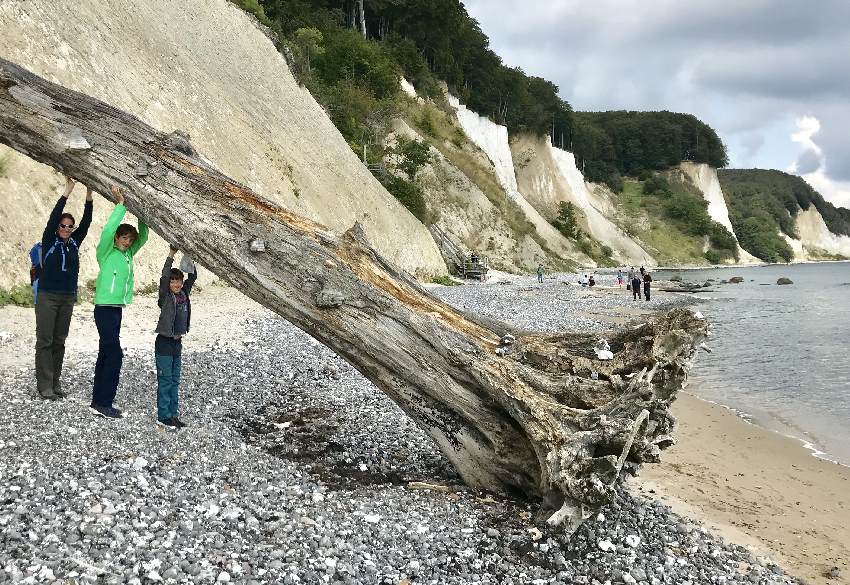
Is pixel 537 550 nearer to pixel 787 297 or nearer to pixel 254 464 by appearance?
pixel 254 464

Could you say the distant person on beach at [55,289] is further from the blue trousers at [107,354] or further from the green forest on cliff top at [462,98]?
the green forest on cliff top at [462,98]

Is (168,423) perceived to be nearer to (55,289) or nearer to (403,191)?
(55,289)

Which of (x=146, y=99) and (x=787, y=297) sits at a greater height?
(x=146, y=99)

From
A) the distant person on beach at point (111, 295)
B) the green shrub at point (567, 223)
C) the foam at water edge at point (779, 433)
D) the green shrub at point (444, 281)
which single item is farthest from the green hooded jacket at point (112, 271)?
the green shrub at point (567, 223)

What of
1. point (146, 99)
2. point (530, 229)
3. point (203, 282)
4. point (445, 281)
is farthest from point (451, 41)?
point (203, 282)

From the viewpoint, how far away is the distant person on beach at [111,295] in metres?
6.79

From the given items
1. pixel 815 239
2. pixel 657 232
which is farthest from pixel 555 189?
pixel 815 239

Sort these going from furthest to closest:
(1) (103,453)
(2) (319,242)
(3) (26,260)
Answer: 1. (3) (26,260)
2. (2) (319,242)
3. (1) (103,453)

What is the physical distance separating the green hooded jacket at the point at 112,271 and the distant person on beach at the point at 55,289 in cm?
48

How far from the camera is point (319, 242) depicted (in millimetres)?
6344

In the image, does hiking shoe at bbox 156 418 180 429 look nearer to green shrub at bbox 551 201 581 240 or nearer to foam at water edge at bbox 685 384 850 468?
foam at water edge at bbox 685 384 850 468

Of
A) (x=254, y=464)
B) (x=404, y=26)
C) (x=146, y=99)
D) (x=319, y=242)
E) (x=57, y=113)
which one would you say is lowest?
(x=254, y=464)

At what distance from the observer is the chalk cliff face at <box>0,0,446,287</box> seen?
16094 mm

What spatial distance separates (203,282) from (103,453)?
48.3 ft
